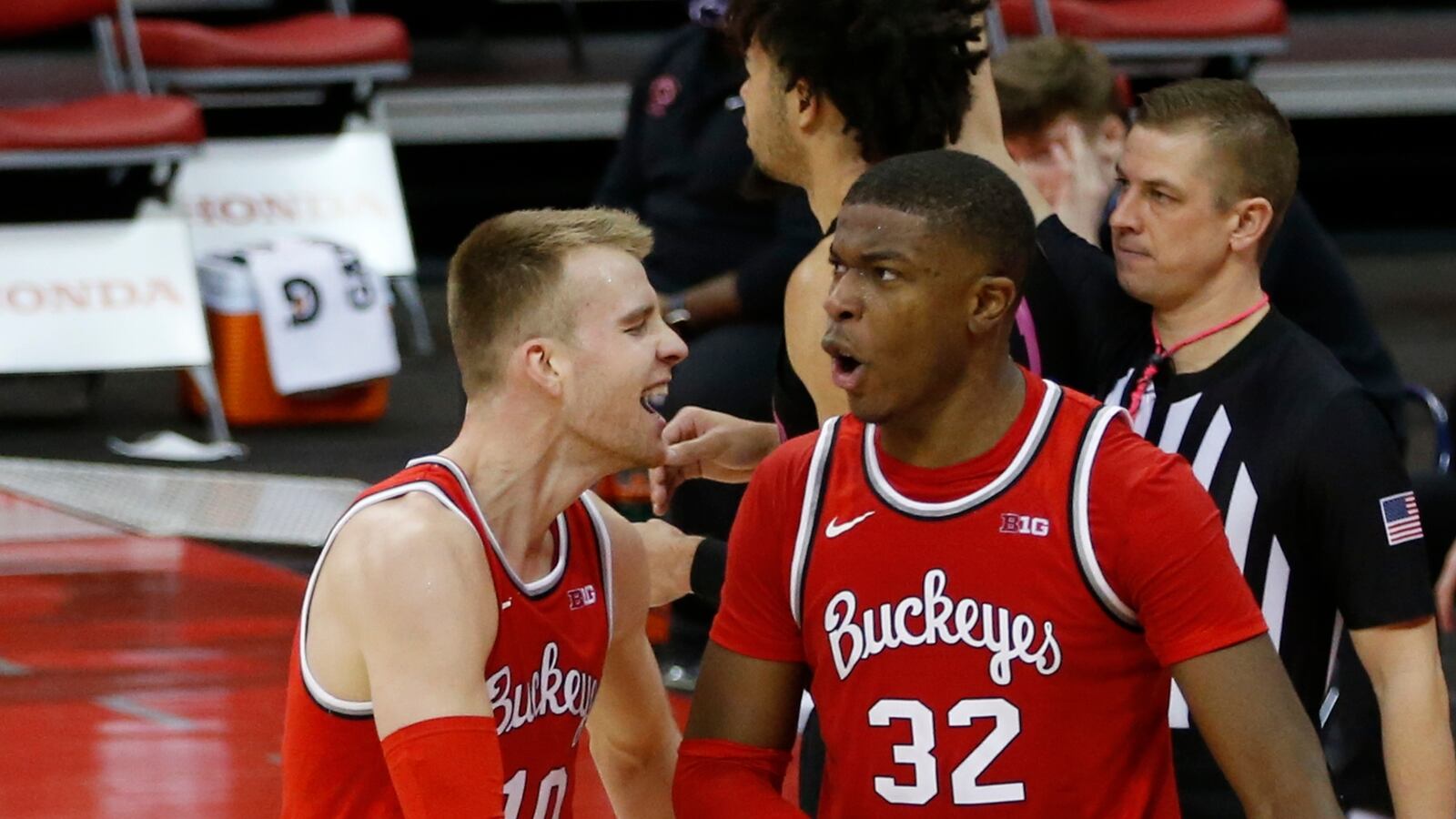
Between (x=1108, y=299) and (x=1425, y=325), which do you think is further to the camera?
(x=1425, y=325)

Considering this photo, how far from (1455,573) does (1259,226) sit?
82cm

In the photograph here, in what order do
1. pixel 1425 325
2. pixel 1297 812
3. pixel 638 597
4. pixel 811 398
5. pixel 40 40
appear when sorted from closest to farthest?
pixel 1297 812, pixel 638 597, pixel 811 398, pixel 1425 325, pixel 40 40

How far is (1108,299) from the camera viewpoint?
8.93ft

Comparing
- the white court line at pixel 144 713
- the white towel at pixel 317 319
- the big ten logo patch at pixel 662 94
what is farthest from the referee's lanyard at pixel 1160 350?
the white towel at pixel 317 319

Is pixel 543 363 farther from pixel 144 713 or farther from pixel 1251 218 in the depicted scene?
pixel 144 713

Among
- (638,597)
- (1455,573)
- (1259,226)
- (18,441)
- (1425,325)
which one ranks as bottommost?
(1425,325)

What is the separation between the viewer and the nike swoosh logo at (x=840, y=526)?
2053mm

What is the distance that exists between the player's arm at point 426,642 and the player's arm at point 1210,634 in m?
0.57

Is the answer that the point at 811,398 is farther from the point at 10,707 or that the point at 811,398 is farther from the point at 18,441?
the point at 18,441

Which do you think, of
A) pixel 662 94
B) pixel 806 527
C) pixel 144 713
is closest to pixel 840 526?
pixel 806 527

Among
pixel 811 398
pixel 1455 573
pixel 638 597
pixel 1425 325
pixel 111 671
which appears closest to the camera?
pixel 638 597

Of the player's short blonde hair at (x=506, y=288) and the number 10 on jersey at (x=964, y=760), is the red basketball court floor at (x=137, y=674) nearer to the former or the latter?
the player's short blonde hair at (x=506, y=288)

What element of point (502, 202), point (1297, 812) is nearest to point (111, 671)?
point (1297, 812)

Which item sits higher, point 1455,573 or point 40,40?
point 1455,573
